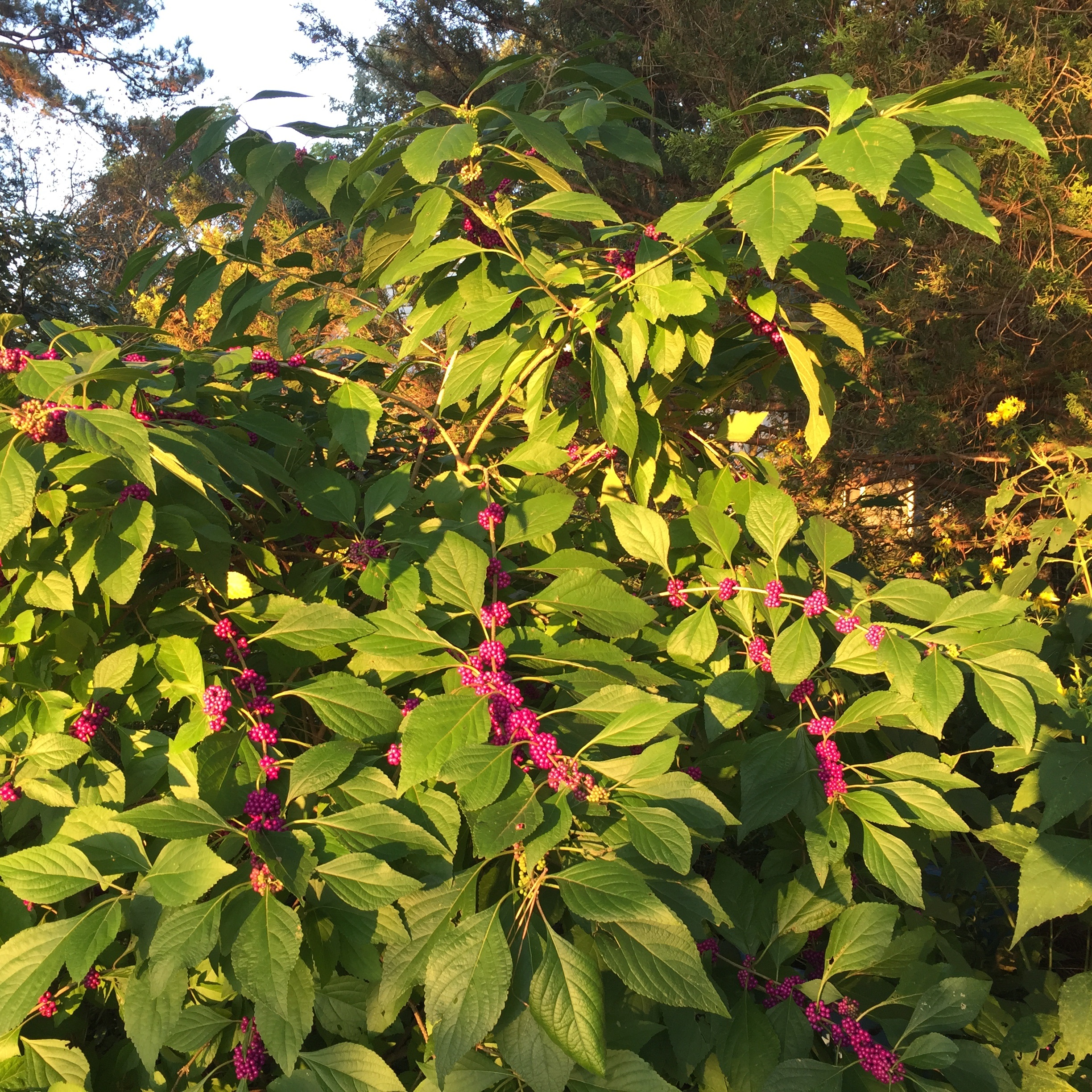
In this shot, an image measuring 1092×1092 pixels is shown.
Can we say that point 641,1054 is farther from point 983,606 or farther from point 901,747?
point 901,747

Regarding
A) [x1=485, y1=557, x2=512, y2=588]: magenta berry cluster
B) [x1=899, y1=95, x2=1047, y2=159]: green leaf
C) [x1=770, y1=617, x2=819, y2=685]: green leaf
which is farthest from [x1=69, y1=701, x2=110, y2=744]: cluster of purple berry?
[x1=899, y1=95, x2=1047, y2=159]: green leaf

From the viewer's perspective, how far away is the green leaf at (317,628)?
111cm

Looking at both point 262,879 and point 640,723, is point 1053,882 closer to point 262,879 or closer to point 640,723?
point 640,723

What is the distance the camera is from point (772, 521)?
53.1 inches

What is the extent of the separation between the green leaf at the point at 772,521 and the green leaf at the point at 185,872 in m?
0.85

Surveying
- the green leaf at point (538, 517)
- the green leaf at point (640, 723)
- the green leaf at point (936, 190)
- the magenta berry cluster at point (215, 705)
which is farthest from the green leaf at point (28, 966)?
the green leaf at point (936, 190)

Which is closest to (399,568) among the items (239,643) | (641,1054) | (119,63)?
(239,643)

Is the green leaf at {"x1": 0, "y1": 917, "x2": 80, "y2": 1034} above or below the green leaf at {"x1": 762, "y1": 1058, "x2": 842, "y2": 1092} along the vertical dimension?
above

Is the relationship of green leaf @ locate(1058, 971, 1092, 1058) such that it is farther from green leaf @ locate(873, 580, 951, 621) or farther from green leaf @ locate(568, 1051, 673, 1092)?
green leaf @ locate(568, 1051, 673, 1092)

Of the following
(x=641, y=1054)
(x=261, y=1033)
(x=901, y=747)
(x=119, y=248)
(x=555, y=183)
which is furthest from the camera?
(x=119, y=248)

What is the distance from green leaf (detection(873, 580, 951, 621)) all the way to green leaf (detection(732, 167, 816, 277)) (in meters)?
0.50

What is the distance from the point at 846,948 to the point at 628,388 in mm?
928

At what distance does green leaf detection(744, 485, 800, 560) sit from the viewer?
4.36ft

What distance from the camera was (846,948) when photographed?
119 cm
